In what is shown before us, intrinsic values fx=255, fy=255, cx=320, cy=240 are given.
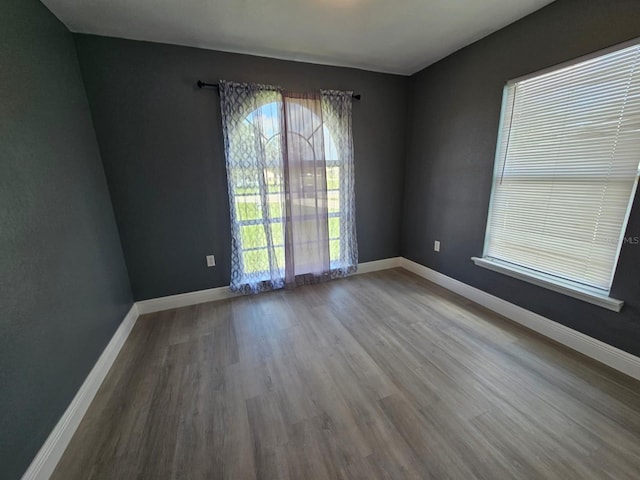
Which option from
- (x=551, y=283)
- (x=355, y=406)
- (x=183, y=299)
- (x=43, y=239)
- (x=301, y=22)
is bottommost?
(x=355, y=406)

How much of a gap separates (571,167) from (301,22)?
89.8 inches

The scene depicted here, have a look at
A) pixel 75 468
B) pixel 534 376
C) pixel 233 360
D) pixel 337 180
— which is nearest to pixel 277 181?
pixel 337 180

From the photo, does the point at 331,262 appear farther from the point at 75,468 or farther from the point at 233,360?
the point at 75,468

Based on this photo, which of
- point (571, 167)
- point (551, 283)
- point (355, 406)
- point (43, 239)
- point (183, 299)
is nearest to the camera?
point (43, 239)

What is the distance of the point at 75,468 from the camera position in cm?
119

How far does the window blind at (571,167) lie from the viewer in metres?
1.59

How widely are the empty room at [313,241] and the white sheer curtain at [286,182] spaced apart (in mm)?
24

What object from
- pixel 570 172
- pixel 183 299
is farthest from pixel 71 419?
pixel 570 172

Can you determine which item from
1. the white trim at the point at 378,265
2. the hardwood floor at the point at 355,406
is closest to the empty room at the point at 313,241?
the hardwood floor at the point at 355,406

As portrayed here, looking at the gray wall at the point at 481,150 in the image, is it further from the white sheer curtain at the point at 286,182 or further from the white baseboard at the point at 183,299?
the white baseboard at the point at 183,299

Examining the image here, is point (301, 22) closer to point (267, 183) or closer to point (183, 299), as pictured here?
point (267, 183)

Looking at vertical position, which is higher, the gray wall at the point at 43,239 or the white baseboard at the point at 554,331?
the gray wall at the point at 43,239

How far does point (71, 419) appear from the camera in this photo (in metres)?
1.37

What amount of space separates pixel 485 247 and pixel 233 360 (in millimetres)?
→ 2482
